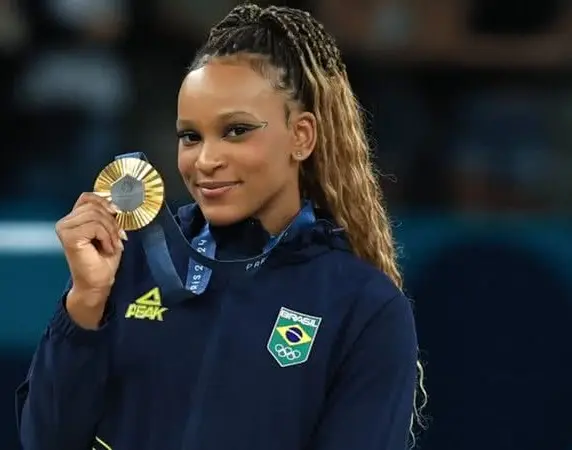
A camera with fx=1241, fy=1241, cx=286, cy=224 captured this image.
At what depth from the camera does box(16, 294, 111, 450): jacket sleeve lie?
1.21 m

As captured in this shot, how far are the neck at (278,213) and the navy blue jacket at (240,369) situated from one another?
0.15 feet

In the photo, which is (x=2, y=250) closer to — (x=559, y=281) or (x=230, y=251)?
(x=559, y=281)

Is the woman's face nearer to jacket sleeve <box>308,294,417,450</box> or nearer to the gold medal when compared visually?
the gold medal

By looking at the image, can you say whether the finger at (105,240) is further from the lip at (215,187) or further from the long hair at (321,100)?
the long hair at (321,100)

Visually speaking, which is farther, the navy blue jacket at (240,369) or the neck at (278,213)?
the neck at (278,213)

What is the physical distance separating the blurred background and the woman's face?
1292 mm

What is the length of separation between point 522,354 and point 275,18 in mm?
1618

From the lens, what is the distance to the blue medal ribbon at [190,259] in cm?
125

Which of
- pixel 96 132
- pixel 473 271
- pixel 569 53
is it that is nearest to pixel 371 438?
pixel 473 271

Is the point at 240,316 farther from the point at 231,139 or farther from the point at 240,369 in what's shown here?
the point at 231,139

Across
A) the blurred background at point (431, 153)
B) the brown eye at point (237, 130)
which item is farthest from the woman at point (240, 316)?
the blurred background at point (431, 153)

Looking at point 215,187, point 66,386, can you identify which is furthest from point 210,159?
point 66,386

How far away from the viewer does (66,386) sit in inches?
47.4

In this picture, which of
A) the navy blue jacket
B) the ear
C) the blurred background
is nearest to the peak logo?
the navy blue jacket
